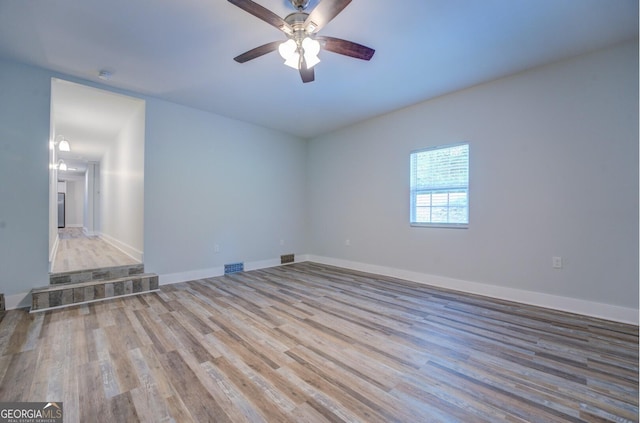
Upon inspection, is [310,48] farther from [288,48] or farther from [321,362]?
[321,362]

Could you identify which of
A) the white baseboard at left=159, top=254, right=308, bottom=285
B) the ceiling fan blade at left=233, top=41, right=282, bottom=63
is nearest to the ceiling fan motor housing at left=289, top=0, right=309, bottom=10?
the ceiling fan blade at left=233, top=41, right=282, bottom=63

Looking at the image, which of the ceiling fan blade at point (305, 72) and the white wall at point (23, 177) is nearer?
the ceiling fan blade at point (305, 72)

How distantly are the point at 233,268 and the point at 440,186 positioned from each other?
11.9ft

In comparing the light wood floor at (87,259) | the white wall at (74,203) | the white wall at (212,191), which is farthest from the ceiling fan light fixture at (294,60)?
the white wall at (74,203)

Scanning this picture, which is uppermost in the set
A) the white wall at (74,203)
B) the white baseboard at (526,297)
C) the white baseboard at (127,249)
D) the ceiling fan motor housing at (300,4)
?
the ceiling fan motor housing at (300,4)

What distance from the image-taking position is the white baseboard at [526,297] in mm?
2600

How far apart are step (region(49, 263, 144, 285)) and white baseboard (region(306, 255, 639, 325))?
12.1 feet

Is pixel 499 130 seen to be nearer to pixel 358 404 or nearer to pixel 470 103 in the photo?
pixel 470 103

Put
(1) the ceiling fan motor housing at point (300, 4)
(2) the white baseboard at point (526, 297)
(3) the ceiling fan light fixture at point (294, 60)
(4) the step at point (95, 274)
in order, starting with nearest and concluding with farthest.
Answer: (1) the ceiling fan motor housing at point (300, 4)
(3) the ceiling fan light fixture at point (294, 60)
(2) the white baseboard at point (526, 297)
(4) the step at point (95, 274)

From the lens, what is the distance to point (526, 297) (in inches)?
122

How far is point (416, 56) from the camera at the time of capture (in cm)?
279

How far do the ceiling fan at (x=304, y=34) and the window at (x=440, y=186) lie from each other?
7.13 ft

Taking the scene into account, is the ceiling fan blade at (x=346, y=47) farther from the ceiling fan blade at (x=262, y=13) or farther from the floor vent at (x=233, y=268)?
the floor vent at (x=233, y=268)

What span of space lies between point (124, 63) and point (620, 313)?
18.8ft
